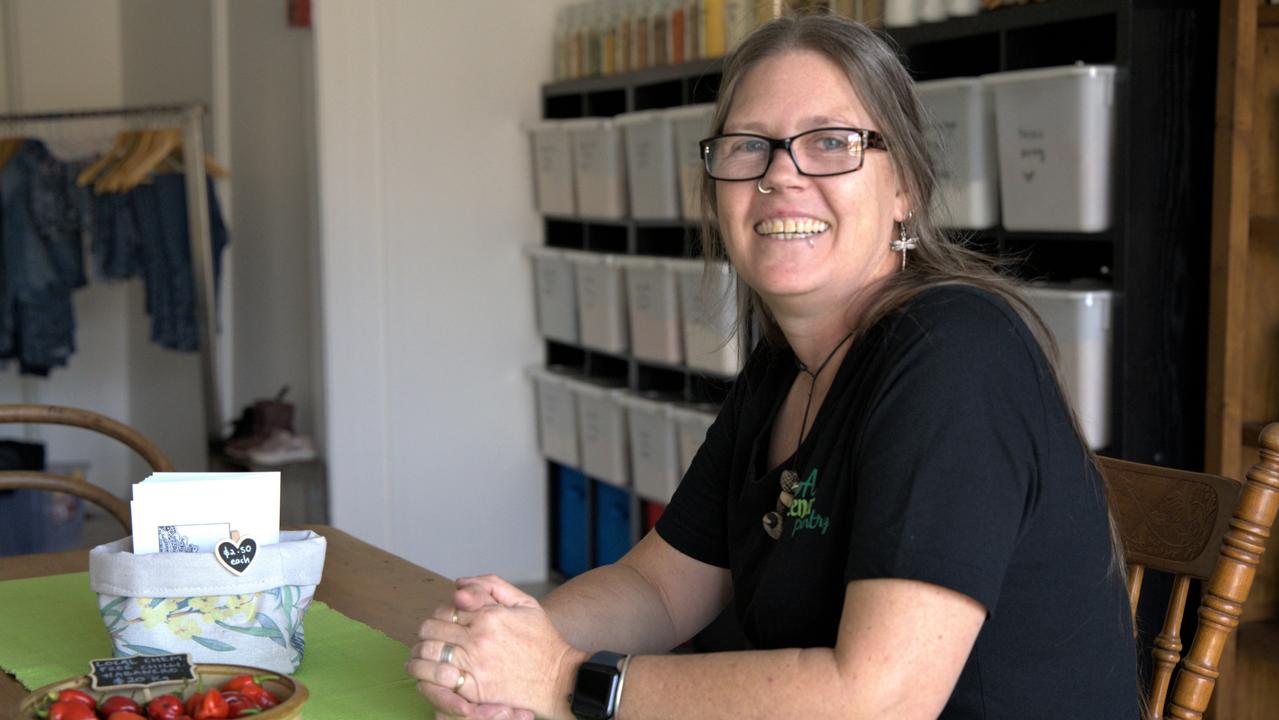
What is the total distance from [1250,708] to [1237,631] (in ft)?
0.47

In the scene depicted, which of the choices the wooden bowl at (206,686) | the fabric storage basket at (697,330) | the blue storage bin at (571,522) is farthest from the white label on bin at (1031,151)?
the blue storage bin at (571,522)

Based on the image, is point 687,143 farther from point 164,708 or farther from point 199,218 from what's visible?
point 164,708

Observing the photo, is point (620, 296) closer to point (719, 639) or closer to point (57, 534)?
point (719, 639)

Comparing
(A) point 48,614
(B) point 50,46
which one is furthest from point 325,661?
(B) point 50,46

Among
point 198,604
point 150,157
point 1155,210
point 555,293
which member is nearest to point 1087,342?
point 1155,210

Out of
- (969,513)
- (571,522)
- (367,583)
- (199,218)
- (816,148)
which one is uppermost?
(816,148)

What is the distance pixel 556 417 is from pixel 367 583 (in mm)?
2755

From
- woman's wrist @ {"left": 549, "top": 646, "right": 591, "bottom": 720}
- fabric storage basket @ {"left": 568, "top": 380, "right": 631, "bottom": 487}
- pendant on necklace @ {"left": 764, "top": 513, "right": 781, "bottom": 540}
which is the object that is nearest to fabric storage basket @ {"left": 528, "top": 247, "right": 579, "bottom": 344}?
fabric storage basket @ {"left": 568, "top": 380, "right": 631, "bottom": 487}

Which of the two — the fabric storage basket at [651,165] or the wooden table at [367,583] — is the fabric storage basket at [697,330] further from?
the wooden table at [367,583]

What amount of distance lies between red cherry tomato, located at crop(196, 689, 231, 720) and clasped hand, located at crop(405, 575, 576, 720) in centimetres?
19

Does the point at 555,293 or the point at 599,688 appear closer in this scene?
the point at 599,688

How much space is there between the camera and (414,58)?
441cm

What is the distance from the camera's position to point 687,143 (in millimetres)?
3688

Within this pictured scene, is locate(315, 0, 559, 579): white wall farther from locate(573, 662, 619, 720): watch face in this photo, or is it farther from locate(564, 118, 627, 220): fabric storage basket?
locate(573, 662, 619, 720): watch face
